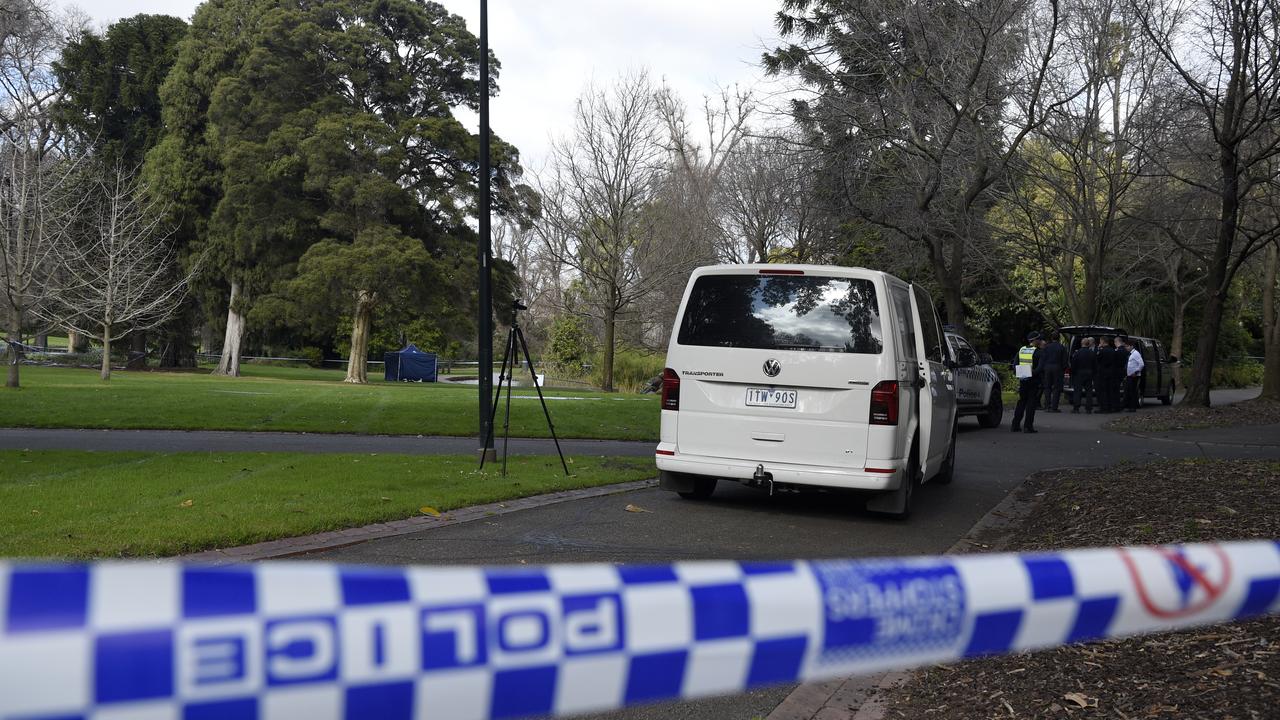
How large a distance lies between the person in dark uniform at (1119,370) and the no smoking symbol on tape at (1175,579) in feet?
80.8

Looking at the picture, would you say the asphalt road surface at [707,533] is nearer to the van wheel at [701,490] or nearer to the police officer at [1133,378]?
the van wheel at [701,490]

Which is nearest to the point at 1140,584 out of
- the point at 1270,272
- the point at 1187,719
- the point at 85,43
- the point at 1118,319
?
the point at 1187,719

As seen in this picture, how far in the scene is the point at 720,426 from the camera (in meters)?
8.93

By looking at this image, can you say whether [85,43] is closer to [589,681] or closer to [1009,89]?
[1009,89]

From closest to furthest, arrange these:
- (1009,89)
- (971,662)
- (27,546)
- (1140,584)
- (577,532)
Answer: (1140,584) → (971,662) → (27,546) → (577,532) → (1009,89)

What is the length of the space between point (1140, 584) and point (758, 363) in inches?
270

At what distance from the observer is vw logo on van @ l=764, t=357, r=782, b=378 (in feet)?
28.6

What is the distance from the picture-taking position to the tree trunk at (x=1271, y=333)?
2759 cm

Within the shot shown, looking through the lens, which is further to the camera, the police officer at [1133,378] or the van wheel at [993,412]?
the police officer at [1133,378]

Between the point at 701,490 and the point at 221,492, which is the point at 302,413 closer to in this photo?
the point at 221,492

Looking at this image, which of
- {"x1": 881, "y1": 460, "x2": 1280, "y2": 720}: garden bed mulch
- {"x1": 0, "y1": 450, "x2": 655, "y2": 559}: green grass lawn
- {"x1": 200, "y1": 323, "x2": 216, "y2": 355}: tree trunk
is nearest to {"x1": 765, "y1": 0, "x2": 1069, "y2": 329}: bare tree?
{"x1": 0, "y1": 450, "x2": 655, "y2": 559}: green grass lawn

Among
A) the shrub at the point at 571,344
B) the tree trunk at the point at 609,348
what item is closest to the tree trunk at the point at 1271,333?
the tree trunk at the point at 609,348

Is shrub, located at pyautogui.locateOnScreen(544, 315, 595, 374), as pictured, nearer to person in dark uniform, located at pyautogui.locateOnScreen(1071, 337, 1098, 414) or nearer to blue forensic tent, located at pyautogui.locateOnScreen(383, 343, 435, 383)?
blue forensic tent, located at pyautogui.locateOnScreen(383, 343, 435, 383)

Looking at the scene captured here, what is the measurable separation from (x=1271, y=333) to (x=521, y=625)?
3280 cm
